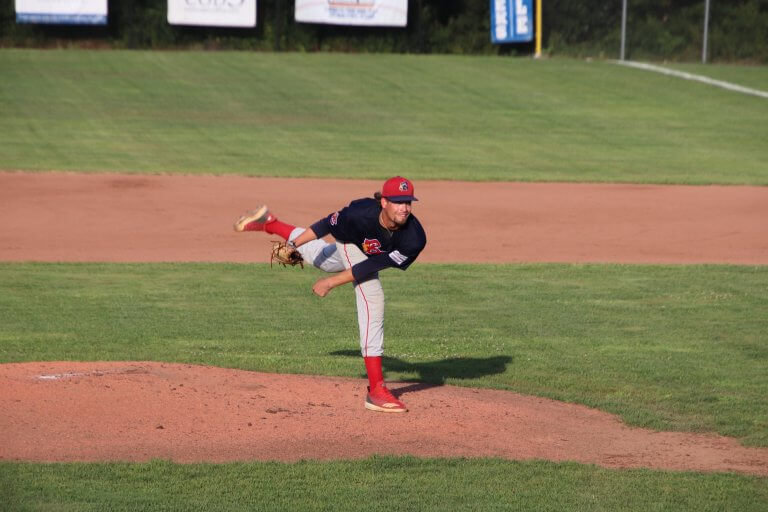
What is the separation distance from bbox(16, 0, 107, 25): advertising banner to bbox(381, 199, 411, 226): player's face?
27.8 m

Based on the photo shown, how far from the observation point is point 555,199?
2064 cm

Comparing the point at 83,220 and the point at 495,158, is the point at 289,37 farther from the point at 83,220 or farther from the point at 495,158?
the point at 83,220

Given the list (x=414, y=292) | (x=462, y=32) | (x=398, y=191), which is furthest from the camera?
(x=462, y=32)

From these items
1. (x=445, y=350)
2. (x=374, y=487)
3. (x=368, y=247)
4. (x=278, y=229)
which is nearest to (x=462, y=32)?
(x=445, y=350)

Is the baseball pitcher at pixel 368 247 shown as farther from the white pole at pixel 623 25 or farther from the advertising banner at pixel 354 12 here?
the white pole at pixel 623 25

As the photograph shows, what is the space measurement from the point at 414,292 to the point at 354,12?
2312 cm

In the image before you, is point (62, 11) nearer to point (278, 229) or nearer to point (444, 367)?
point (444, 367)

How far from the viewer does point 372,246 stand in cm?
837

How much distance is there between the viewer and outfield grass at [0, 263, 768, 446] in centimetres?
978

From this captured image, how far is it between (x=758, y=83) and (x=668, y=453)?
94.1ft

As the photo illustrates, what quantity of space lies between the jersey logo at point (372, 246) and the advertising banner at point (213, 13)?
27185mm

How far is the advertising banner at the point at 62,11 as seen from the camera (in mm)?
33594

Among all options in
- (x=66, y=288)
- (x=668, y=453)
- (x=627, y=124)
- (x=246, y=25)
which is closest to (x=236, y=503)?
(x=668, y=453)

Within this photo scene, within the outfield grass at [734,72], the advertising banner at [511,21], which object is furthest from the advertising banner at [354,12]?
the outfield grass at [734,72]
